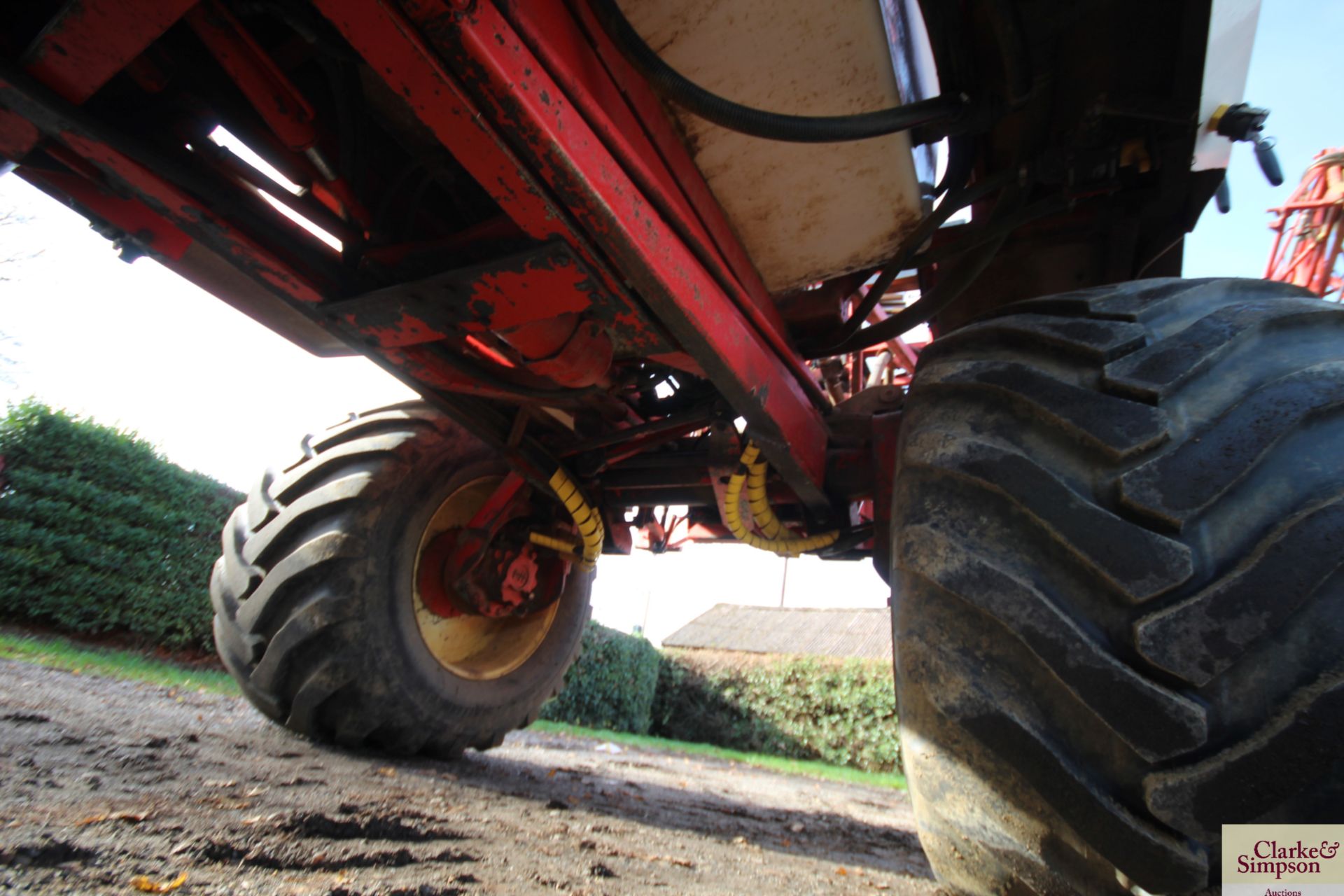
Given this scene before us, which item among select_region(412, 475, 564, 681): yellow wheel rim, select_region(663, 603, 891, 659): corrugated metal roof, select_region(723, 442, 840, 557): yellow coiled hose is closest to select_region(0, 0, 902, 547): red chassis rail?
select_region(723, 442, 840, 557): yellow coiled hose

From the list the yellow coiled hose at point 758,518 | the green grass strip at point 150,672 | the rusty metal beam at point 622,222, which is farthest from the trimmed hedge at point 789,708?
the rusty metal beam at point 622,222

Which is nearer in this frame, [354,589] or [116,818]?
[116,818]

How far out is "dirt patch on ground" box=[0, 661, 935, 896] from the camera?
3.34 ft

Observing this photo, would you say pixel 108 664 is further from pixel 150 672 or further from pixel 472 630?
pixel 472 630

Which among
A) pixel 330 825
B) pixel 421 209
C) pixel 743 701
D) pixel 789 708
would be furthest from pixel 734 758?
pixel 421 209

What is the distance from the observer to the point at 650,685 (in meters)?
12.2

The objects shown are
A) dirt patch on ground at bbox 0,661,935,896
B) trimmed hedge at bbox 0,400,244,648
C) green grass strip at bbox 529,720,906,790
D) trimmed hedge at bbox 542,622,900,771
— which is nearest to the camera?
dirt patch on ground at bbox 0,661,935,896

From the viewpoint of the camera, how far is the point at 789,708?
483 inches

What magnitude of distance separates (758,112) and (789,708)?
491 inches

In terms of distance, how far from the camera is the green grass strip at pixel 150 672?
4.51 metres

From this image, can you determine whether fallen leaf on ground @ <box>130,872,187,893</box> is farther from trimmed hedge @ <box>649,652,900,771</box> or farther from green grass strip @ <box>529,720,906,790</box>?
trimmed hedge @ <box>649,652,900,771</box>

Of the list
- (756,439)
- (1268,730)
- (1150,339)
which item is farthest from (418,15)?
(1268,730)

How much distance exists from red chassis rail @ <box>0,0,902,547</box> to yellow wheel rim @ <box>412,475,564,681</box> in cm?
72

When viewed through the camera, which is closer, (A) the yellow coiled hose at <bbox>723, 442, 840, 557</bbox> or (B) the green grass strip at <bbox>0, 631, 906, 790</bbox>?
(A) the yellow coiled hose at <bbox>723, 442, 840, 557</bbox>
